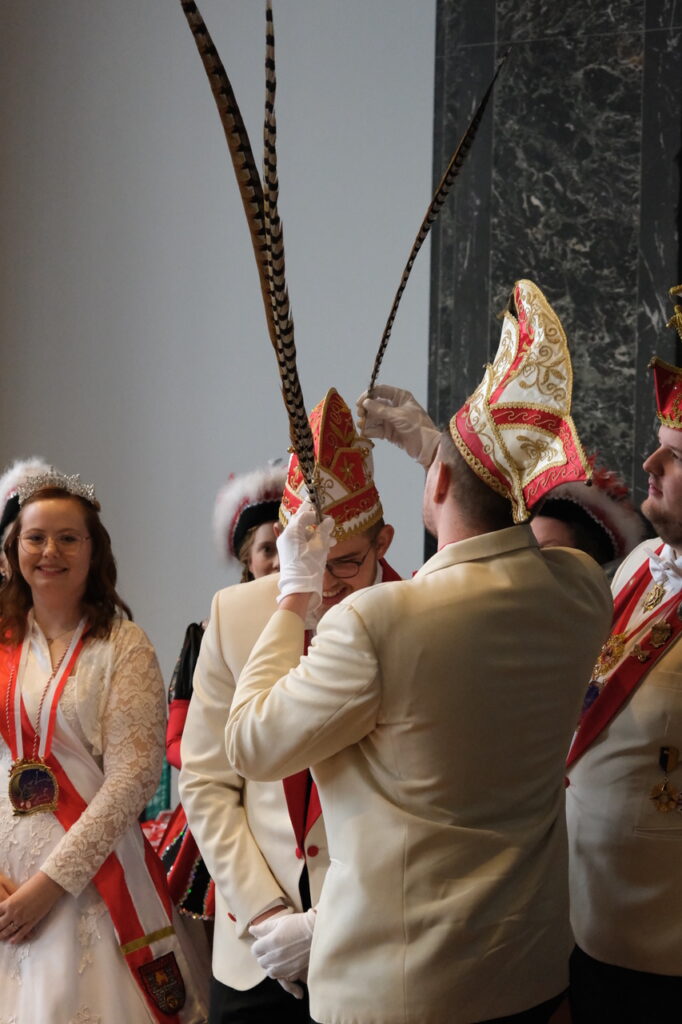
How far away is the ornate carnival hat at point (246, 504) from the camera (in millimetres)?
3494

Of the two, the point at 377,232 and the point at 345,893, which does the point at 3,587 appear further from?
the point at 377,232

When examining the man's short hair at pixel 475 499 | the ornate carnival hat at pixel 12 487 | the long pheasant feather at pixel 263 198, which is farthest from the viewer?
the ornate carnival hat at pixel 12 487

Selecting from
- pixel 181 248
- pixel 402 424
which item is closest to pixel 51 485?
pixel 402 424

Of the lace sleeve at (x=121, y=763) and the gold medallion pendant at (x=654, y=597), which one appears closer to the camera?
the gold medallion pendant at (x=654, y=597)

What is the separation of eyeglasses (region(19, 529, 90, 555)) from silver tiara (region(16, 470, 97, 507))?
0.11 m

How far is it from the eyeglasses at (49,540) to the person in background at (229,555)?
1.40ft

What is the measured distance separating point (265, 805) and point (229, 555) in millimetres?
1398

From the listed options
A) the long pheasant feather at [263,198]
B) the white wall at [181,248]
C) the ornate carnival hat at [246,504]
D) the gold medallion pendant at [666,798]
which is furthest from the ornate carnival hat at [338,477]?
the white wall at [181,248]

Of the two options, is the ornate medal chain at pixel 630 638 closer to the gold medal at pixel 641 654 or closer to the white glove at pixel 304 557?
the gold medal at pixel 641 654

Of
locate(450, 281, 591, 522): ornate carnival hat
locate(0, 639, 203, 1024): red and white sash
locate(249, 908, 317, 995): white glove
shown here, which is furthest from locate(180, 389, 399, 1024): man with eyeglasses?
locate(0, 639, 203, 1024): red and white sash

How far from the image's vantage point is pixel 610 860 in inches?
87.7

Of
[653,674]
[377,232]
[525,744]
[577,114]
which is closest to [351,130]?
[377,232]

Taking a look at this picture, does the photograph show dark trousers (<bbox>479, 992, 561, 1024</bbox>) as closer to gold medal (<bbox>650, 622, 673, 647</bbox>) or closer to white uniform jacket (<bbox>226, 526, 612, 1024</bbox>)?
white uniform jacket (<bbox>226, 526, 612, 1024</bbox>)

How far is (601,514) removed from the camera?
2.95 meters
